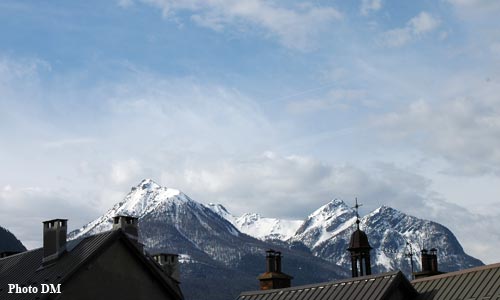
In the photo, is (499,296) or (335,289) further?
(335,289)

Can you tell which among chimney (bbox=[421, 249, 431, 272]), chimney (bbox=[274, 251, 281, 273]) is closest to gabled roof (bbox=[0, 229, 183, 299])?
chimney (bbox=[274, 251, 281, 273])

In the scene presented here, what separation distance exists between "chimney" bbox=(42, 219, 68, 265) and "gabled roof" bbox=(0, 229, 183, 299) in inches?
17.4

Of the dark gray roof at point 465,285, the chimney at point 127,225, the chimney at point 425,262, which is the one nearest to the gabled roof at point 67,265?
the chimney at point 127,225

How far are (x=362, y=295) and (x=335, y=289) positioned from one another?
8.71 feet

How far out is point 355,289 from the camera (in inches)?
2196

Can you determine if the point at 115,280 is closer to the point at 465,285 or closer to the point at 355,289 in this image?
the point at 355,289

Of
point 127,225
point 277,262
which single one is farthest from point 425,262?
point 127,225

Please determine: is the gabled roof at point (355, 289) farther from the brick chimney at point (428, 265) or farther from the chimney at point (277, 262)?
the brick chimney at point (428, 265)

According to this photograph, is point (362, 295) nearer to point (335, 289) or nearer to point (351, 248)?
point (335, 289)

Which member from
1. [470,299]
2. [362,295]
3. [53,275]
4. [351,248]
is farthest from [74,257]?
[351,248]

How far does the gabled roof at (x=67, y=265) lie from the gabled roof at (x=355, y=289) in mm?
7384

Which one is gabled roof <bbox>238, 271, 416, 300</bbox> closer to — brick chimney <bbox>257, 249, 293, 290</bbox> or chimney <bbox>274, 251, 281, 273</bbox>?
brick chimney <bbox>257, 249, 293, 290</bbox>

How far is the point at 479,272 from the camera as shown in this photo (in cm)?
5462

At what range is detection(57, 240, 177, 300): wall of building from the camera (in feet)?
185
